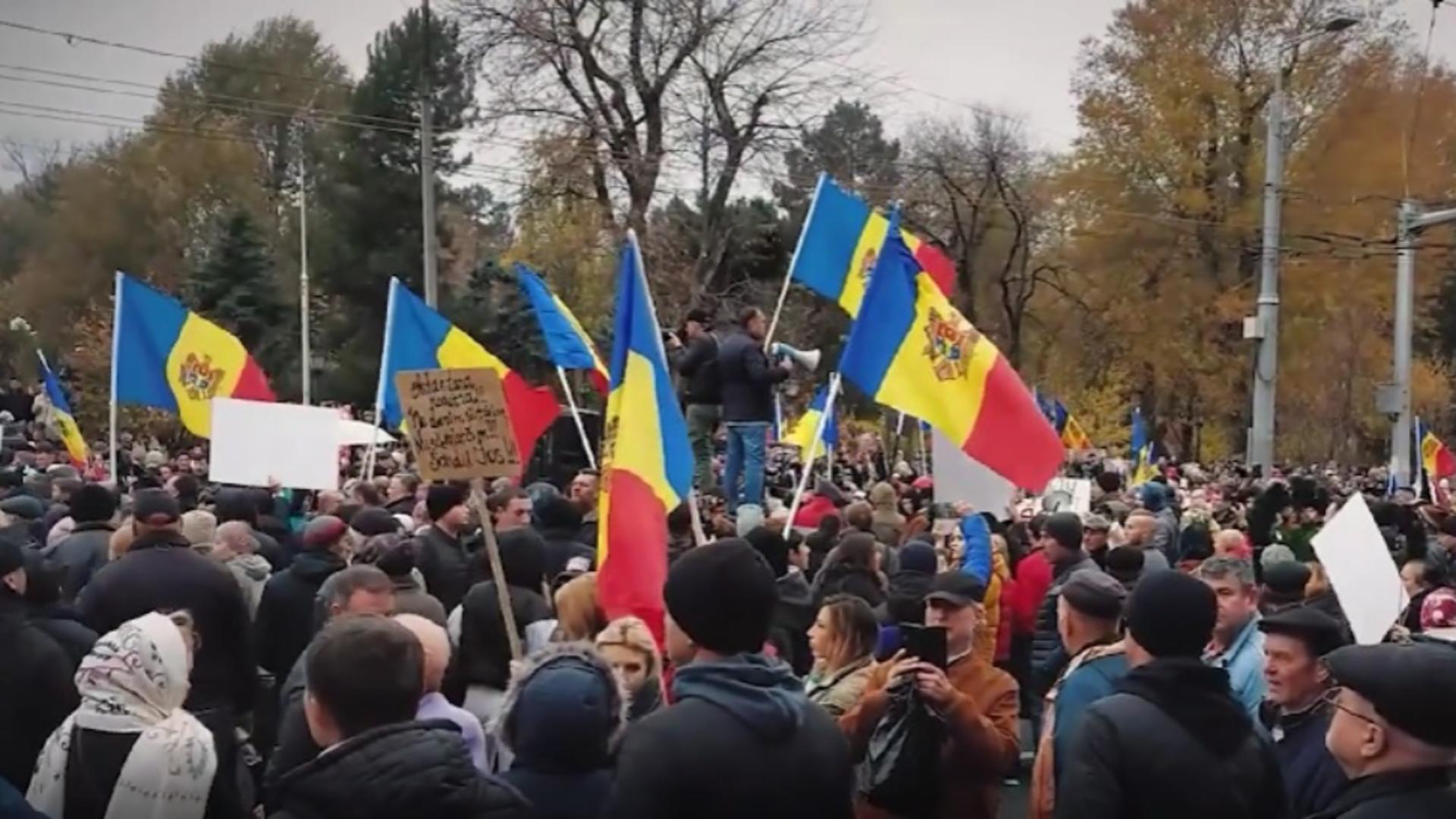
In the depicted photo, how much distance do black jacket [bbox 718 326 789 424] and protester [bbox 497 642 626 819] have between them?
8269mm

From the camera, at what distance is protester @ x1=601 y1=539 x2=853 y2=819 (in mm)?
3688

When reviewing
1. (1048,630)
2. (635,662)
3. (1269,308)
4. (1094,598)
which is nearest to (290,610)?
(635,662)

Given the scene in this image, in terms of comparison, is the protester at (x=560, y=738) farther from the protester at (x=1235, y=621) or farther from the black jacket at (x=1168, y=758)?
the protester at (x=1235, y=621)

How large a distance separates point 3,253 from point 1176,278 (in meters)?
53.5

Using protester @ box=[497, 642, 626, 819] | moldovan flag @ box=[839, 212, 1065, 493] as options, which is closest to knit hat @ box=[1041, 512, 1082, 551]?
moldovan flag @ box=[839, 212, 1065, 493]

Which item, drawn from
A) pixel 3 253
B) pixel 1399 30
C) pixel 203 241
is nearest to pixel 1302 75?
pixel 1399 30

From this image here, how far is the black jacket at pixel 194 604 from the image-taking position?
6332 millimetres

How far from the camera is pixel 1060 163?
44.4 m

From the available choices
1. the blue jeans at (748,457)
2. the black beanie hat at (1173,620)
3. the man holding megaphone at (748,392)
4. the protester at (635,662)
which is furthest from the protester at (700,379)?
the black beanie hat at (1173,620)

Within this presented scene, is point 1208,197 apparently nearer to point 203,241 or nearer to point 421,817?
point 203,241

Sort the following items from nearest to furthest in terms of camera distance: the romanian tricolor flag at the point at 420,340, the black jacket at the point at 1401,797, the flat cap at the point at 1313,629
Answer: the black jacket at the point at 1401,797, the flat cap at the point at 1313,629, the romanian tricolor flag at the point at 420,340

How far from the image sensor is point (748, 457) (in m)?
12.7

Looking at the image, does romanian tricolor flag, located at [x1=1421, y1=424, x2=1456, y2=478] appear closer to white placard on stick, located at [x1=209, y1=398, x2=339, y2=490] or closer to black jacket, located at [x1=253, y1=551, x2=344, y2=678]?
white placard on stick, located at [x1=209, y1=398, x2=339, y2=490]

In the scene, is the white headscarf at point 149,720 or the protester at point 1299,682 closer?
the white headscarf at point 149,720
